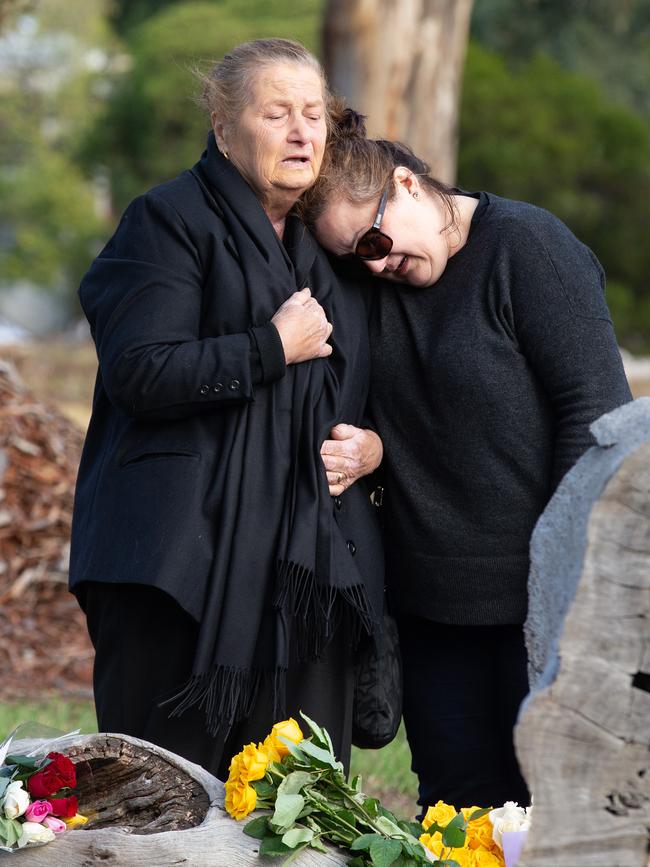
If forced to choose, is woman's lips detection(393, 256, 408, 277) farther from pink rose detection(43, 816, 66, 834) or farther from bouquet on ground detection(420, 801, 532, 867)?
pink rose detection(43, 816, 66, 834)

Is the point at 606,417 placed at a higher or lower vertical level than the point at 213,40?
lower

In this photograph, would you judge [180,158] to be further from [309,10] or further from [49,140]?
[49,140]

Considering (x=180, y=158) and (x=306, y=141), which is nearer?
(x=306, y=141)

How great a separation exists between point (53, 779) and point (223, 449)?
0.77 meters

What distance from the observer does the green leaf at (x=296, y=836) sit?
2.24 metres

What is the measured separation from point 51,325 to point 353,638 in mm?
41392

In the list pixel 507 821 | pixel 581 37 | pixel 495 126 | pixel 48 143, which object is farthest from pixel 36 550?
pixel 48 143

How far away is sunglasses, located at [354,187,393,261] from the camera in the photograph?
9.16 ft

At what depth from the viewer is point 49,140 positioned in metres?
40.8

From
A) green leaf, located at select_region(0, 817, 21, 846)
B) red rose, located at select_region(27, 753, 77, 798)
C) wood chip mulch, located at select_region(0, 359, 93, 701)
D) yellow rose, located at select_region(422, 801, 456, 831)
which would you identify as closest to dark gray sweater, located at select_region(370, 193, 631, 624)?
yellow rose, located at select_region(422, 801, 456, 831)

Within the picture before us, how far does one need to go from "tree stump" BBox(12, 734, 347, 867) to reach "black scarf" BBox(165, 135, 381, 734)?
0.20 meters

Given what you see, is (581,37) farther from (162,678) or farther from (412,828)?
(412,828)

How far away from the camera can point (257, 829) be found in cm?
228

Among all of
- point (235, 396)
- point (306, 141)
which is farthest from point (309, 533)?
point (306, 141)
